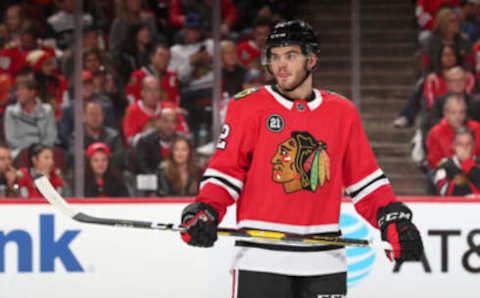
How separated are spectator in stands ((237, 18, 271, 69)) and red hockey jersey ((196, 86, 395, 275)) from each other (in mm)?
2515

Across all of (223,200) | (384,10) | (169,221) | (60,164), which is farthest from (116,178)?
(223,200)

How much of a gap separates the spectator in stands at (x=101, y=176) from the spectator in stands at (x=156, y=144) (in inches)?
5.9

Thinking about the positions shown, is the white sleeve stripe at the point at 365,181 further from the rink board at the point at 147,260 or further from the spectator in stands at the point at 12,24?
the spectator in stands at the point at 12,24

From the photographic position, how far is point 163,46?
182 inches

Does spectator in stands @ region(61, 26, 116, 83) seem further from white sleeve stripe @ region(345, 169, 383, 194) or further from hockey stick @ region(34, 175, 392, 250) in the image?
white sleeve stripe @ region(345, 169, 383, 194)

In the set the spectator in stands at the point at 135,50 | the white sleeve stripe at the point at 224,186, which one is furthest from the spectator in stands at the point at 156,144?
the white sleeve stripe at the point at 224,186

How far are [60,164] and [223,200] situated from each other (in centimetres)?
244

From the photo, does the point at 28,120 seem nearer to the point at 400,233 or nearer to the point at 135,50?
the point at 135,50

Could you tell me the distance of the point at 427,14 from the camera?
4.62m

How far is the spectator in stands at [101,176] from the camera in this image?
13.5ft

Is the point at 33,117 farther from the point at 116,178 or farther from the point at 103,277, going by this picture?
the point at 103,277

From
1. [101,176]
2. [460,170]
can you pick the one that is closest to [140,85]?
[101,176]

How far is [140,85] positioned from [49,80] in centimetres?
52

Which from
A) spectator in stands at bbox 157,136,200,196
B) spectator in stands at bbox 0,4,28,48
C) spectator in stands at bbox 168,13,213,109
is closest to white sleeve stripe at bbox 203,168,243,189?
spectator in stands at bbox 157,136,200,196
